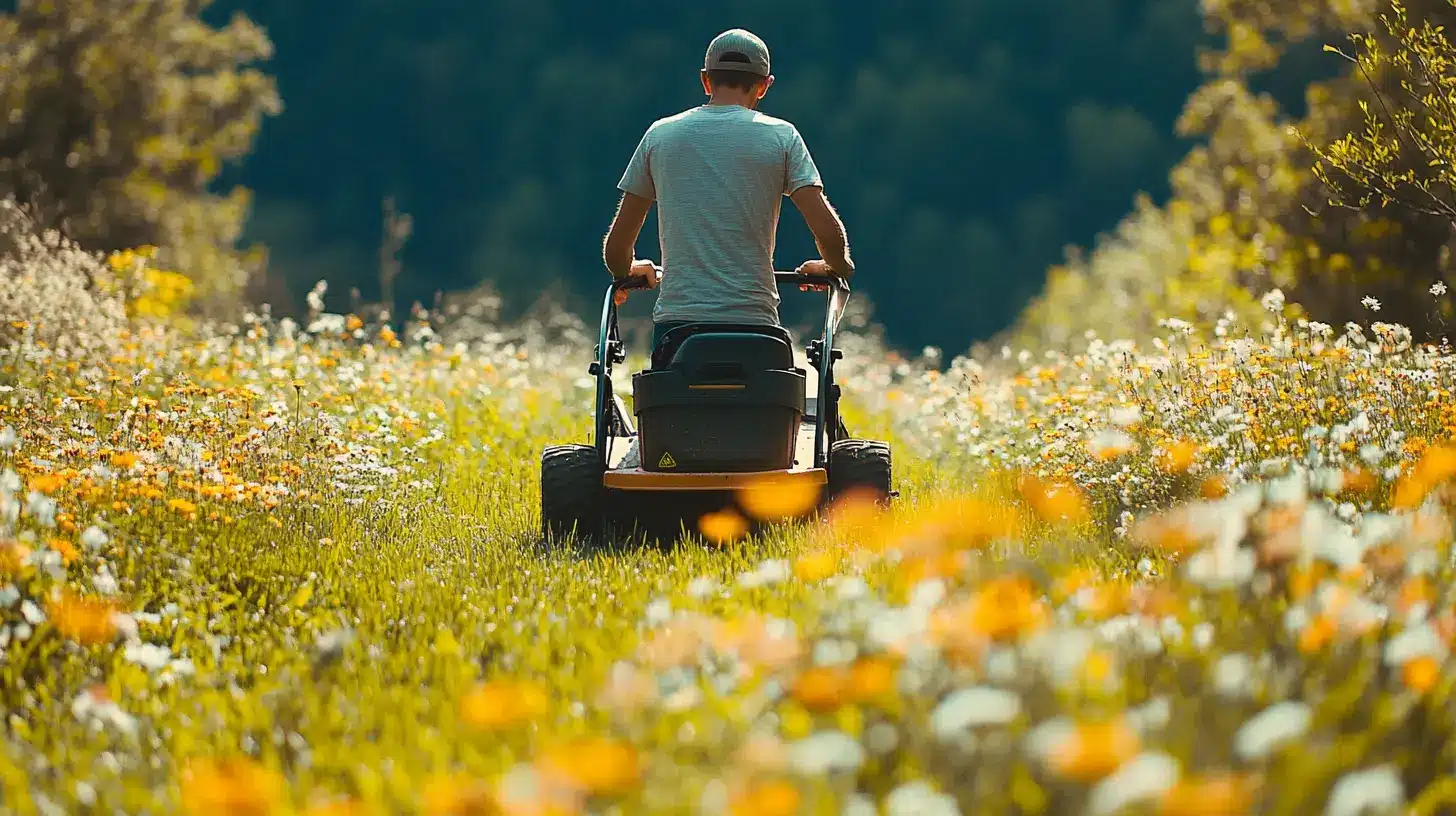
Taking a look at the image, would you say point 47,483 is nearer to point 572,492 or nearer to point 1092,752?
point 572,492

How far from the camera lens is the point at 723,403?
486 centimetres

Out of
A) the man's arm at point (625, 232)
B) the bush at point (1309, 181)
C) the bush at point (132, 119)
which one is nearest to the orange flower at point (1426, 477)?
the bush at point (1309, 181)

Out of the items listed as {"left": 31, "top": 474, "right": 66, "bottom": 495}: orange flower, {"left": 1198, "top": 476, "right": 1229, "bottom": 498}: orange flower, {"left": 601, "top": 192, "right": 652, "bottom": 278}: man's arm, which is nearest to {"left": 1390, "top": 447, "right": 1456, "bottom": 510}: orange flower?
{"left": 1198, "top": 476, "right": 1229, "bottom": 498}: orange flower

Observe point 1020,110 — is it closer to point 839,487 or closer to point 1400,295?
point 1400,295

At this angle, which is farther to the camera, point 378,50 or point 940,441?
point 378,50

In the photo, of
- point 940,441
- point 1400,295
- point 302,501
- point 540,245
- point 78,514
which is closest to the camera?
point 78,514

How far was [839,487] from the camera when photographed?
5172mm

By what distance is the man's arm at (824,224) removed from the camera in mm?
5043

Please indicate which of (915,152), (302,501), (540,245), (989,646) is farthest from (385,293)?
(915,152)

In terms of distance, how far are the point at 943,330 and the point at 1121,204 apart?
6760 millimetres

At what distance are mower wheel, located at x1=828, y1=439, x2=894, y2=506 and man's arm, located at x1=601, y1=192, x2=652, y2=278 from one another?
1.09 meters

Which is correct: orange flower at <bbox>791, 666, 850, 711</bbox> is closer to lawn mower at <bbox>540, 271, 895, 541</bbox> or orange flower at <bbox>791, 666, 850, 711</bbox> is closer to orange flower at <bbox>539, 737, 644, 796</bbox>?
orange flower at <bbox>539, 737, 644, 796</bbox>

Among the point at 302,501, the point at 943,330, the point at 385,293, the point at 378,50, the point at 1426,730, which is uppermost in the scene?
the point at 378,50

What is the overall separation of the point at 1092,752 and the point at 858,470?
3521mm
